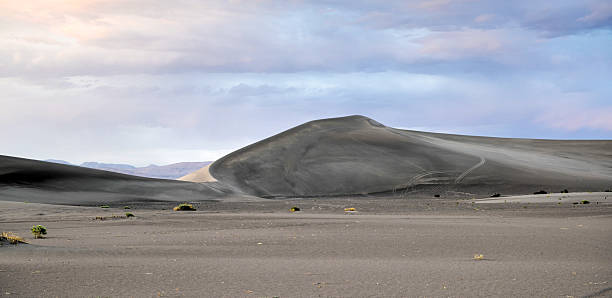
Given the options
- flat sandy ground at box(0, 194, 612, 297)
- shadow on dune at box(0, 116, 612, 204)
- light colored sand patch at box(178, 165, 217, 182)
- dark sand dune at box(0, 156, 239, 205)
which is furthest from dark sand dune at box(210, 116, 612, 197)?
flat sandy ground at box(0, 194, 612, 297)

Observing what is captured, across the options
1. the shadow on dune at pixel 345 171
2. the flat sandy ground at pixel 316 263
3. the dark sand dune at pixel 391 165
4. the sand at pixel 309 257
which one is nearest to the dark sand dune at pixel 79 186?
the shadow on dune at pixel 345 171

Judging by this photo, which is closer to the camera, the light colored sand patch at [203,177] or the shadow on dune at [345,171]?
the shadow on dune at [345,171]

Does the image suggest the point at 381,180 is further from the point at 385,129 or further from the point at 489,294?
the point at 489,294

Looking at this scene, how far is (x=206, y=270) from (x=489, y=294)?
5232 mm

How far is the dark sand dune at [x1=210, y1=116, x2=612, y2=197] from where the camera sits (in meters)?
86.0

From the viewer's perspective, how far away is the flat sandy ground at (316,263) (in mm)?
9672

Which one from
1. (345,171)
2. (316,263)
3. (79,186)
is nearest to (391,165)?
(345,171)

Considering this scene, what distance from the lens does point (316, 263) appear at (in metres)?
12.9

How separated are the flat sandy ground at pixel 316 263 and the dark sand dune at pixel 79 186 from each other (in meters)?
39.1

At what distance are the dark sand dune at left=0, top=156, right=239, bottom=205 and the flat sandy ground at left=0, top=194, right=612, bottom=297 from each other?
39.1m

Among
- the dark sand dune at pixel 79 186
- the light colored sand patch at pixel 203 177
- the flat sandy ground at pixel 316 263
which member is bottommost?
the flat sandy ground at pixel 316 263

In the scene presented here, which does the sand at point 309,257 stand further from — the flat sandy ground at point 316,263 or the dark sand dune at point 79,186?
the dark sand dune at point 79,186

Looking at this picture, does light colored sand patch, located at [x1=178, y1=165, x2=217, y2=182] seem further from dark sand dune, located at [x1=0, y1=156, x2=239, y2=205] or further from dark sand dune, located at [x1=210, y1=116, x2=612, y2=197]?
dark sand dune, located at [x1=0, y1=156, x2=239, y2=205]

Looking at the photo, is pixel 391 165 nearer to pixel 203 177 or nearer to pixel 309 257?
pixel 203 177
